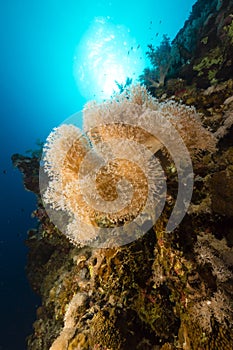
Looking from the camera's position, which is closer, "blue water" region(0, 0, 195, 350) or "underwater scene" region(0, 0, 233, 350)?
"underwater scene" region(0, 0, 233, 350)

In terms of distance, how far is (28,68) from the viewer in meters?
72.2

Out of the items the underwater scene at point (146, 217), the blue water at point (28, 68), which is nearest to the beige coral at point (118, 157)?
the underwater scene at point (146, 217)

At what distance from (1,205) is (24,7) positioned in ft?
156

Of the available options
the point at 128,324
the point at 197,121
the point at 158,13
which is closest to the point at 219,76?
the point at 197,121

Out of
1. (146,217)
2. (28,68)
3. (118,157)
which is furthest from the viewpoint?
Result: (28,68)

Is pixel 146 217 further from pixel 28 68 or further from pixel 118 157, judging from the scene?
pixel 28 68

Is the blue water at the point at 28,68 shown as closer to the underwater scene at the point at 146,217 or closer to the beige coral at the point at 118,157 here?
the underwater scene at the point at 146,217

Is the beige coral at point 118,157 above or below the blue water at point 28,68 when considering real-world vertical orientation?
below

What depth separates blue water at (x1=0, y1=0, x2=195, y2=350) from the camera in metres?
26.0

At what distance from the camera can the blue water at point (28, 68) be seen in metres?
26.0

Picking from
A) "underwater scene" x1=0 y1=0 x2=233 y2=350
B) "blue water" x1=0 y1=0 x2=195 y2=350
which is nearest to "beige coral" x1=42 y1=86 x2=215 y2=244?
"underwater scene" x1=0 y1=0 x2=233 y2=350

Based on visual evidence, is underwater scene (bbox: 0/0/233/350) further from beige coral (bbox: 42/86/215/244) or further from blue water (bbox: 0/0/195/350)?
blue water (bbox: 0/0/195/350)

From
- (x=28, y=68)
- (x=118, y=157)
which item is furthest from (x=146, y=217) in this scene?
(x=28, y=68)

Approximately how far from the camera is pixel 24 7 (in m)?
48.7
